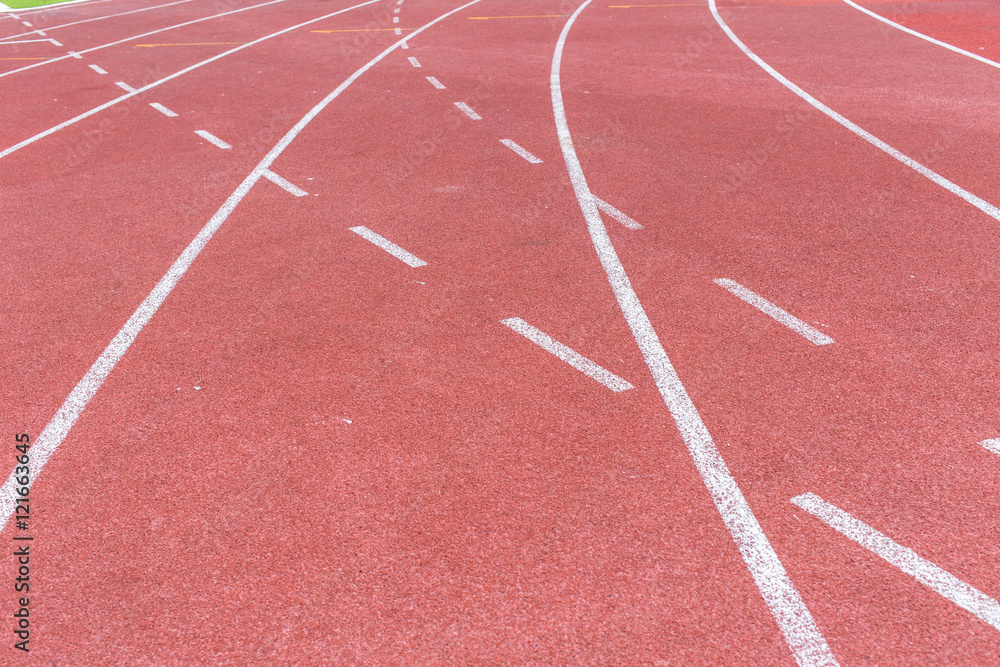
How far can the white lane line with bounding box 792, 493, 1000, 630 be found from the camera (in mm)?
3689

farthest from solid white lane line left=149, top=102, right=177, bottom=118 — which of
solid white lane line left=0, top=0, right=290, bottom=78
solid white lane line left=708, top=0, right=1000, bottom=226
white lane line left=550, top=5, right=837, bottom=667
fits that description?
solid white lane line left=708, top=0, right=1000, bottom=226

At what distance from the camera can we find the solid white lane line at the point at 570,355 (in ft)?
17.4

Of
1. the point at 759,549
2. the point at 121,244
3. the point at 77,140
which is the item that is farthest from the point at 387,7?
the point at 759,549

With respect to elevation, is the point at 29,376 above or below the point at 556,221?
below

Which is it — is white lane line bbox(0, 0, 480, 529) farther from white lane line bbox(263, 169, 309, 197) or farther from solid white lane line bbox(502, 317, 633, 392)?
solid white lane line bbox(502, 317, 633, 392)

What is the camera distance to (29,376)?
5590 mm

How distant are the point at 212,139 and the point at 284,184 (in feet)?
7.70

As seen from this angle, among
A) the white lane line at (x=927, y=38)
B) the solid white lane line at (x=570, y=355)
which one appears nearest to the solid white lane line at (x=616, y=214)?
the solid white lane line at (x=570, y=355)

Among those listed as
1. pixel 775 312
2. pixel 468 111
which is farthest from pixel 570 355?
pixel 468 111

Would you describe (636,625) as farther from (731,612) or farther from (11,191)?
(11,191)

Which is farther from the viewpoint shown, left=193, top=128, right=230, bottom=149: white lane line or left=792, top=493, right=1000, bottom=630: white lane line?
left=193, top=128, right=230, bottom=149: white lane line

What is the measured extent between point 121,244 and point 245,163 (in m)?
2.42

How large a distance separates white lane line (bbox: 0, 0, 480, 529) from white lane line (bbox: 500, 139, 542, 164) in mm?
2807

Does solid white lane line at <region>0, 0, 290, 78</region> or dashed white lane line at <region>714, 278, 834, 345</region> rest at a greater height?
dashed white lane line at <region>714, 278, 834, 345</region>
